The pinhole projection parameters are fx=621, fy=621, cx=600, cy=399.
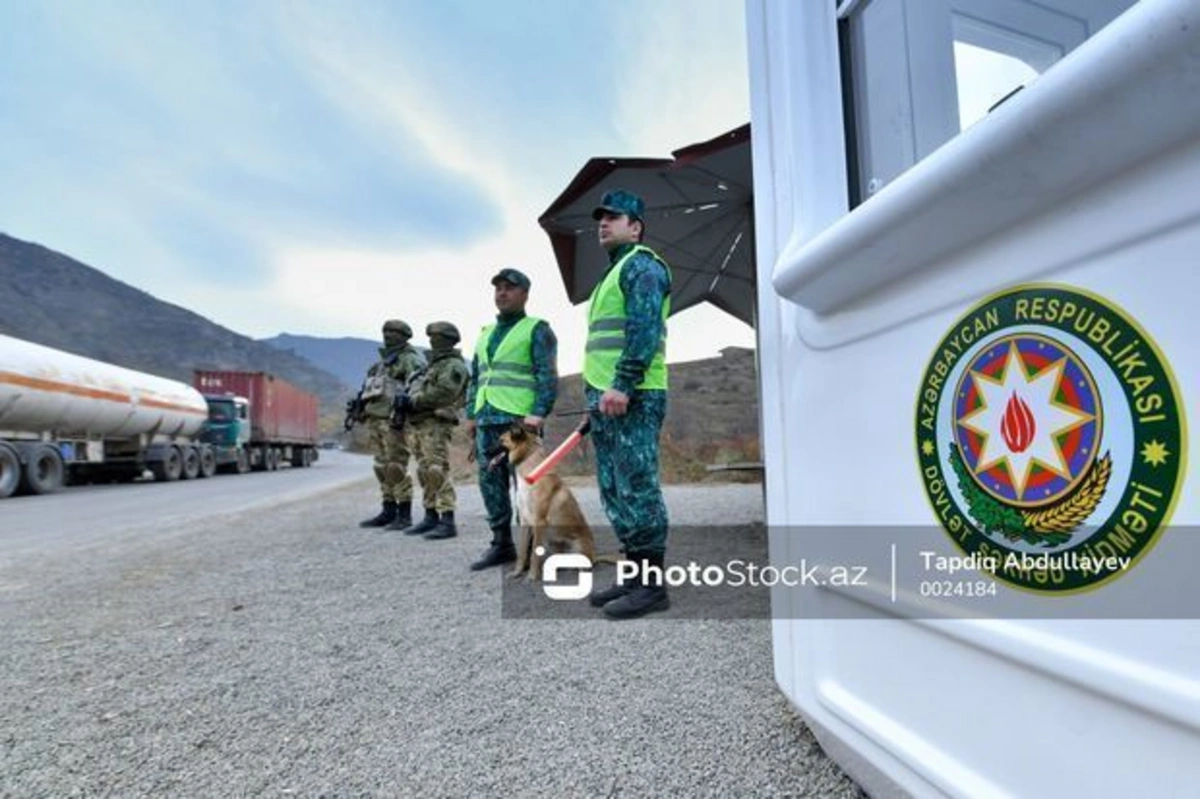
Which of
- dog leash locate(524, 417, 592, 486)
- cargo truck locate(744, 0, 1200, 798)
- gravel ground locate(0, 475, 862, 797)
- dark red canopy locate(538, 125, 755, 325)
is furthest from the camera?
dark red canopy locate(538, 125, 755, 325)

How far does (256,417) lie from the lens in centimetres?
2359

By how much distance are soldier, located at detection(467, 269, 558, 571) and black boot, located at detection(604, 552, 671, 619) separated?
4.11 ft

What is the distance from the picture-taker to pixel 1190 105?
25.9 inches

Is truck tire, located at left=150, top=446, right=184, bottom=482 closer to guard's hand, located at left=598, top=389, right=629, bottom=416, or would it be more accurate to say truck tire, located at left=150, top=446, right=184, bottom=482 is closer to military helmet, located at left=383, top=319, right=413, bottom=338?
military helmet, located at left=383, top=319, right=413, bottom=338

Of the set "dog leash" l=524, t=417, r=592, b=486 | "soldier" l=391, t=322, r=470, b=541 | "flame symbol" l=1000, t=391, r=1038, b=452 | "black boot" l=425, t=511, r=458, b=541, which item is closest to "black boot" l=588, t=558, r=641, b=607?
"dog leash" l=524, t=417, r=592, b=486

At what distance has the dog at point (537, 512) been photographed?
3.68 metres

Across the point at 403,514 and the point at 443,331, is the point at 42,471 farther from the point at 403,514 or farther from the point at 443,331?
the point at 443,331

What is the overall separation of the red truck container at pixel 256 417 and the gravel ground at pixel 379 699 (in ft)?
64.0

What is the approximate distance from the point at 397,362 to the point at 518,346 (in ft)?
8.28

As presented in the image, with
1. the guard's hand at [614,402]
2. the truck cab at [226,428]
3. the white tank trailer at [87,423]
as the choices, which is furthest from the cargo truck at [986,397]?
the truck cab at [226,428]

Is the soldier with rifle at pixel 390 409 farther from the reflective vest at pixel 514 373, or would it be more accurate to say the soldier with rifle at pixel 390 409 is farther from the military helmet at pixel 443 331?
the reflective vest at pixel 514 373

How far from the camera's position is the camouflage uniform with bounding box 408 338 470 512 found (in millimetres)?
5199

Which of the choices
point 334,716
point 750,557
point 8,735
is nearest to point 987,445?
point 334,716

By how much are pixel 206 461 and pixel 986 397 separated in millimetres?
22077
